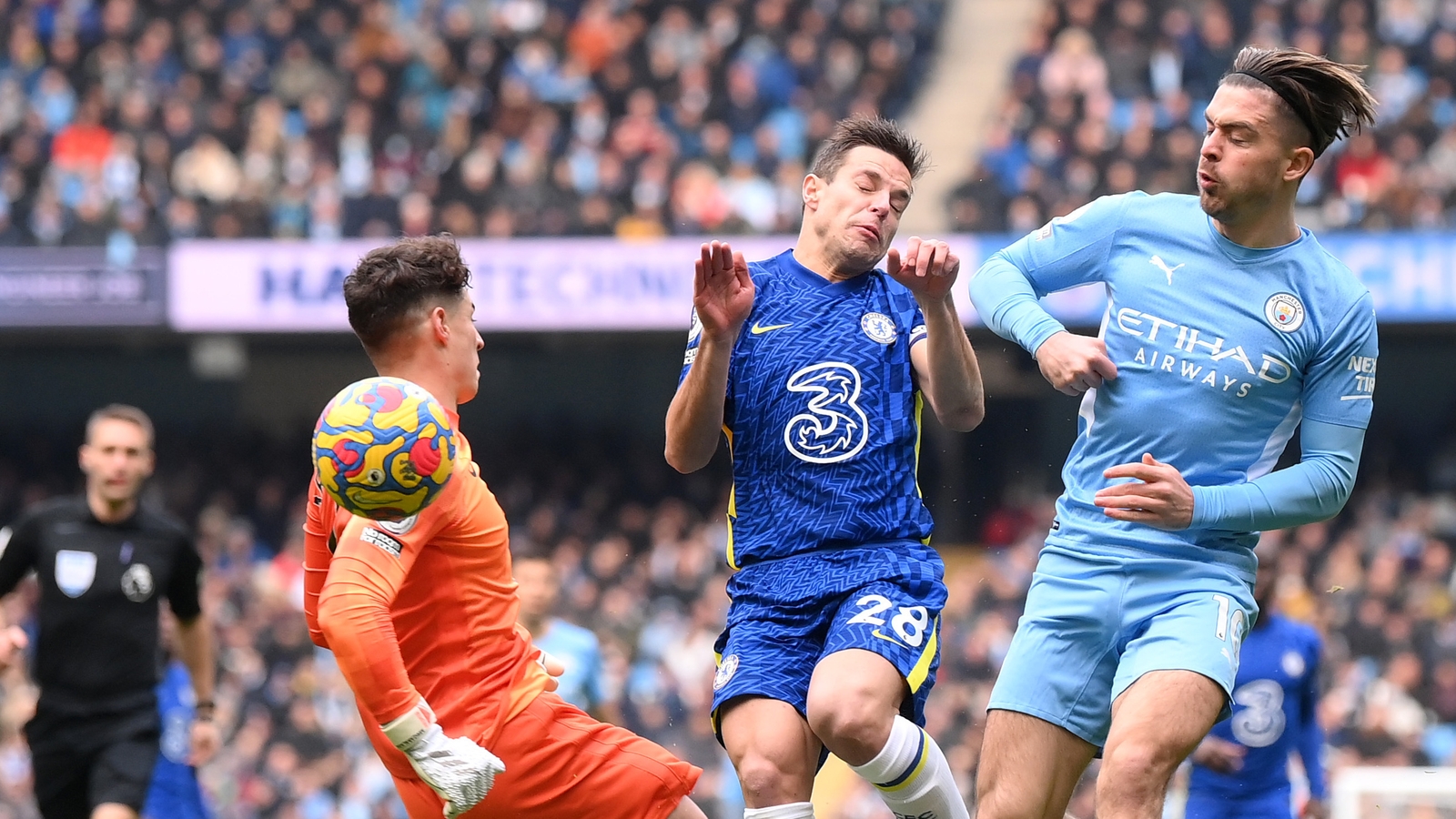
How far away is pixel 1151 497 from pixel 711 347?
123 centimetres

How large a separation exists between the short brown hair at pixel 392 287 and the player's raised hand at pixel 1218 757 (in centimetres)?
434

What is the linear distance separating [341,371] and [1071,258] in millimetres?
16705

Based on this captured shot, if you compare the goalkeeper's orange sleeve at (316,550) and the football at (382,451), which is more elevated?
the football at (382,451)

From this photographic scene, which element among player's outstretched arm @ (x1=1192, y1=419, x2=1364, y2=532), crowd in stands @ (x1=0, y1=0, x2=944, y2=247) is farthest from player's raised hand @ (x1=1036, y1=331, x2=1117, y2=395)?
crowd in stands @ (x1=0, y1=0, x2=944, y2=247)

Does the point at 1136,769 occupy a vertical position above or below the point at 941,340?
below

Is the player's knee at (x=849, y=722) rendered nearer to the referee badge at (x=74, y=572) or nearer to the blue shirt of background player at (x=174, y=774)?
the blue shirt of background player at (x=174, y=774)

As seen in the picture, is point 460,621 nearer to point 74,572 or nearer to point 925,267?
point 925,267

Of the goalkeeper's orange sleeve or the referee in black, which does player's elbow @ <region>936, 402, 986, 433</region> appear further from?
the referee in black

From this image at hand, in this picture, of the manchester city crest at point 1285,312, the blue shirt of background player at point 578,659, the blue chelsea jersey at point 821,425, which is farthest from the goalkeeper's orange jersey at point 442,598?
the blue shirt of background player at point 578,659

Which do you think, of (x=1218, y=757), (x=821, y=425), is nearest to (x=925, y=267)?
(x=821, y=425)

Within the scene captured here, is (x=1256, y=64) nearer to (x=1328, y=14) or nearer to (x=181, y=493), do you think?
(x=1328, y=14)

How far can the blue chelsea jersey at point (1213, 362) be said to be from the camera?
184 inches

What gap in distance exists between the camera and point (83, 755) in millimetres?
7332

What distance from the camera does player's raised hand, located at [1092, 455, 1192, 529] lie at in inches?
176
